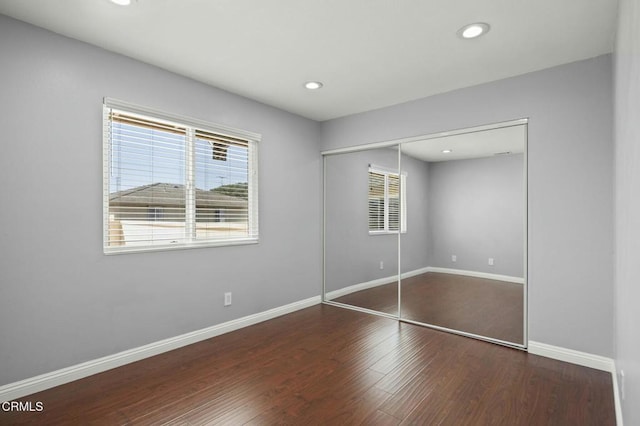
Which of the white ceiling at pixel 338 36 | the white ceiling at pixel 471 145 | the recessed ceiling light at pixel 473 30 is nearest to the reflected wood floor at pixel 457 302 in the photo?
the white ceiling at pixel 471 145

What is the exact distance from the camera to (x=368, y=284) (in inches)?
173

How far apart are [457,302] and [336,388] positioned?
2175 millimetres

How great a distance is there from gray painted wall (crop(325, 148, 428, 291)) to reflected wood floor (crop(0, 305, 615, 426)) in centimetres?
113

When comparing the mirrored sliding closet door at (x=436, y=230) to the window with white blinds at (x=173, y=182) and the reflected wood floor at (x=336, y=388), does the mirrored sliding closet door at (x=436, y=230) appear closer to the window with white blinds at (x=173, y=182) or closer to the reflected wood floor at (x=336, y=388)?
the reflected wood floor at (x=336, y=388)

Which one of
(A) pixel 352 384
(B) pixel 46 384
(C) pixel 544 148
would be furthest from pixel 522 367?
(B) pixel 46 384

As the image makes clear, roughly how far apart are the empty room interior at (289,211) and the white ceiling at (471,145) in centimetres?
2

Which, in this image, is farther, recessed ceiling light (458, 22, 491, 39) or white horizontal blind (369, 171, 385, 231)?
white horizontal blind (369, 171, 385, 231)

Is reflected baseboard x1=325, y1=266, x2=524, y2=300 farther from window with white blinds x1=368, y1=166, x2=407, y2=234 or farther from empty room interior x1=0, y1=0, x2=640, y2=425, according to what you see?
window with white blinds x1=368, y1=166, x2=407, y2=234

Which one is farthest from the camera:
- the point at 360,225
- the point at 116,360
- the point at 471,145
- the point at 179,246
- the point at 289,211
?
the point at 360,225

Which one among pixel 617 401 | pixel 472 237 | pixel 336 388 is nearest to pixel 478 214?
pixel 472 237

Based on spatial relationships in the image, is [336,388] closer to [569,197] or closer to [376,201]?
[376,201]

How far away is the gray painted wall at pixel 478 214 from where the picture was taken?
3.22 m

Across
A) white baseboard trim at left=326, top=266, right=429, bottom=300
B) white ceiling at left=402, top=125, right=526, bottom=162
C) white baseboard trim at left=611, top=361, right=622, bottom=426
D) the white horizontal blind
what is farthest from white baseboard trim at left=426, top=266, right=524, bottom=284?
white ceiling at left=402, top=125, right=526, bottom=162

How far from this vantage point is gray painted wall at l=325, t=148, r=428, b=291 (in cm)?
398
